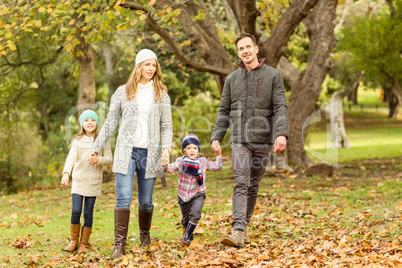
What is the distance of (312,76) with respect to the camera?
15.2 m

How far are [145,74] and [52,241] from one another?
271cm

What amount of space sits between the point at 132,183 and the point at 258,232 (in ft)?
6.24

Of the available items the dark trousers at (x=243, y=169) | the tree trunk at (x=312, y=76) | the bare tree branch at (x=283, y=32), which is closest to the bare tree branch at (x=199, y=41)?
the bare tree branch at (x=283, y=32)

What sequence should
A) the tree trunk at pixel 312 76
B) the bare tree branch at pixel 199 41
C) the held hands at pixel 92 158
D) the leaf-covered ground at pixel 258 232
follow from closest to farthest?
the leaf-covered ground at pixel 258 232
the held hands at pixel 92 158
the bare tree branch at pixel 199 41
the tree trunk at pixel 312 76

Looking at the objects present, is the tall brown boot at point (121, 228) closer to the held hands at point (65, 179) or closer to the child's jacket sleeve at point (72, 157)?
the held hands at point (65, 179)

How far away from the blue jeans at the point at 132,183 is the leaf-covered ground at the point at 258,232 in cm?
54

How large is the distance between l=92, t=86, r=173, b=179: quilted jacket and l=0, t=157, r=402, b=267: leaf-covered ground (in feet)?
3.19

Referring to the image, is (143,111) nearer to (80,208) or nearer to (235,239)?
(80,208)

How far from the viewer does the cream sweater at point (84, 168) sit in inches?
230

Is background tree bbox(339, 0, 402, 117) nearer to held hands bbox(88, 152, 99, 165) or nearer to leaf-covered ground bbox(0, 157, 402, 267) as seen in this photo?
leaf-covered ground bbox(0, 157, 402, 267)

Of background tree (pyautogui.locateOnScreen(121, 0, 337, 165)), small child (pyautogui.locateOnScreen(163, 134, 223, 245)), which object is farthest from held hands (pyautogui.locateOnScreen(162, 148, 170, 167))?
background tree (pyautogui.locateOnScreen(121, 0, 337, 165))

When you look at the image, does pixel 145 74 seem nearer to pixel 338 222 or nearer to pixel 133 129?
pixel 133 129

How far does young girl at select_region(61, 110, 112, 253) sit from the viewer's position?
19.2ft

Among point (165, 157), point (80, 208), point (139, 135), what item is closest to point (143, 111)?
point (139, 135)
